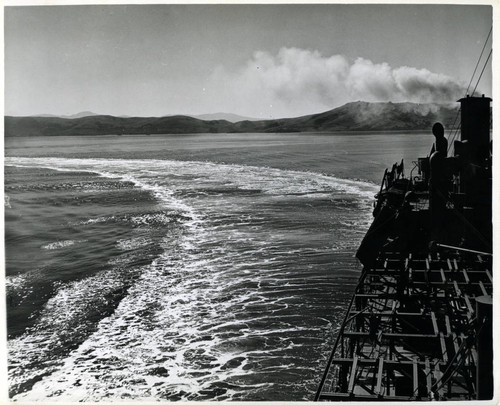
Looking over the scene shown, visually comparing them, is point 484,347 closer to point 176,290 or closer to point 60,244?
point 176,290

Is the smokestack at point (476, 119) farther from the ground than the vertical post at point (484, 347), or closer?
farther from the ground

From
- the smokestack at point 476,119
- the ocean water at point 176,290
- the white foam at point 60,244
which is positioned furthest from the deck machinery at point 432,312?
the white foam at point 60,244

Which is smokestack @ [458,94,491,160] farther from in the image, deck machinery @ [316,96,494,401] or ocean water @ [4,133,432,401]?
ocean water @ [4,133,432,401]

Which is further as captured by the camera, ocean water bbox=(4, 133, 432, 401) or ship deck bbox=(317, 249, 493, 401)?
ocean water bbox=(4, 133, 432, 401)

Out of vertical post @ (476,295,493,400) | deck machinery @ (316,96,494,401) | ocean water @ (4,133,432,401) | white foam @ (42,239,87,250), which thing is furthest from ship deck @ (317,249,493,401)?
white foam @ (42,239,87,250)

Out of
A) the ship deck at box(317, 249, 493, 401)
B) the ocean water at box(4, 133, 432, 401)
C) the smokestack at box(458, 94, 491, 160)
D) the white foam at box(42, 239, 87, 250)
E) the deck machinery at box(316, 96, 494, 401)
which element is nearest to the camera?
the deck machinery at box(316, 96, 494, 401)

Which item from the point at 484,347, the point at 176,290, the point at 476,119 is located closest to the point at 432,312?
the point at 484,347

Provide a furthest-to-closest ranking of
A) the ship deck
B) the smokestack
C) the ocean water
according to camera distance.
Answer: the smokestack, the ocean water, the ship deck

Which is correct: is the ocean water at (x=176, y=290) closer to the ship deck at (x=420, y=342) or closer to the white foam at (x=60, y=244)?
the white foam at (x=60, y=244)
